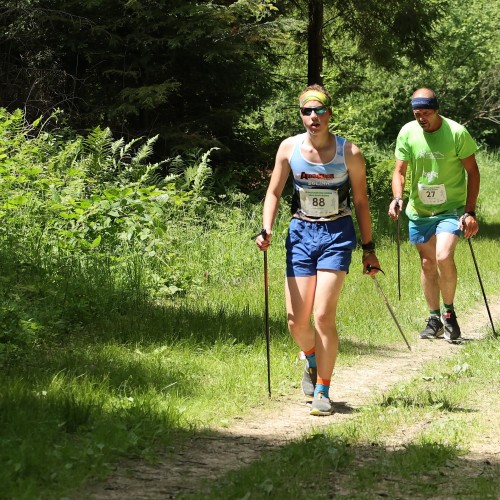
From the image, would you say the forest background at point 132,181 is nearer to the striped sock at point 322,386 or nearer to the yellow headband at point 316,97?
the striped sock at point 322,386

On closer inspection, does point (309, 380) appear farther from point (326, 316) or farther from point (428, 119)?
point (428, 119)

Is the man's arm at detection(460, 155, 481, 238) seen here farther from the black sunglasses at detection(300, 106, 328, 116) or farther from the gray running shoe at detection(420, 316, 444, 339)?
the black sunglasses at detection(300, 106, 328, 116)

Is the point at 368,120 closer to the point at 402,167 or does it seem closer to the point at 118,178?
the point at 118,178

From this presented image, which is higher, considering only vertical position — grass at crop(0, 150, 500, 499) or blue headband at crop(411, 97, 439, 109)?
blue headband at crop(411, 97, 439, 109)

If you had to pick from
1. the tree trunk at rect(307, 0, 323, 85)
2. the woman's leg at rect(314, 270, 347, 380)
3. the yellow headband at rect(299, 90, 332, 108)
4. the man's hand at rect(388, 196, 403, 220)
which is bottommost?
the woman's leg at rect(314, 270, 347, 380)

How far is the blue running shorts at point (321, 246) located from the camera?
747 cm

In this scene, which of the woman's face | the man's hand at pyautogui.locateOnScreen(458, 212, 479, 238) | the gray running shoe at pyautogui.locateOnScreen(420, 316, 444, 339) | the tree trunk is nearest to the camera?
the woman's face

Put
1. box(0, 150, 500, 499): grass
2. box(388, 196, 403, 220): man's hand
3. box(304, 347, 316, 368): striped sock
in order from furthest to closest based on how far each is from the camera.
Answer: box(388, 196, 403, 220): man's hand < box(304, 347, 316, 368): striped sock < box(0, 150, 500, 499): grass

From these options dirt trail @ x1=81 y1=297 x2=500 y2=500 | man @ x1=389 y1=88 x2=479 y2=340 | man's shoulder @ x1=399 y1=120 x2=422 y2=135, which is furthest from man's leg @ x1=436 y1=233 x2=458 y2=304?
man's shoulder @ x1=399 y1=120 x2=422 y2=135

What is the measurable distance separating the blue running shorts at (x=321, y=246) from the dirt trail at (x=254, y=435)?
1036mm

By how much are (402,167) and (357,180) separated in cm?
321

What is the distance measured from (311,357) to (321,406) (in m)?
0.56

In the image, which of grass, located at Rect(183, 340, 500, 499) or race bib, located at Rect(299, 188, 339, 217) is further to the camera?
race bib, located at Rect(299, 188, 339, 217)

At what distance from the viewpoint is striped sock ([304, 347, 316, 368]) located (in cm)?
794
